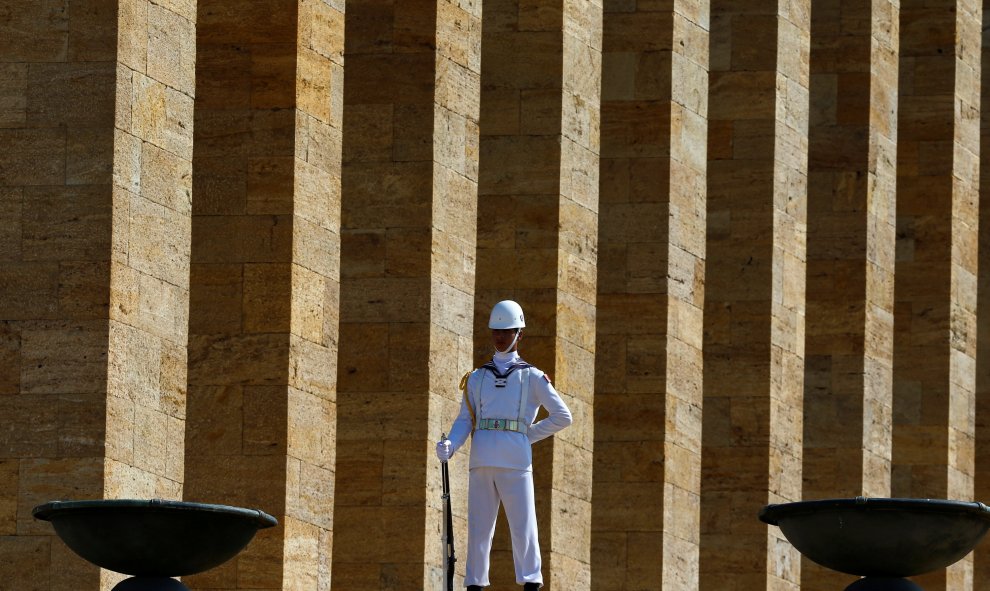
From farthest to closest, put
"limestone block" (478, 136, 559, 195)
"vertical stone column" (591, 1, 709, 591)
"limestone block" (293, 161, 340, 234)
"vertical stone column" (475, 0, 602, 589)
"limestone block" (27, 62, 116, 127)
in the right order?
"vertical stone column" (591, 1, 709, 591), "limestone block" (478, 136, 559, 195), "vertical stone column" (475, 0, 602, 589), "limestone block" (293, 161, 340, 234), "limestone block" (27, 62, 116, 127)

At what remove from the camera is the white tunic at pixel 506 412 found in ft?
84.3

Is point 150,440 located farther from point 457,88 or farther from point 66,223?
point 457,88

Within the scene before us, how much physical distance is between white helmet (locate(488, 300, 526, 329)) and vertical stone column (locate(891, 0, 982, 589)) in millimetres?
21024

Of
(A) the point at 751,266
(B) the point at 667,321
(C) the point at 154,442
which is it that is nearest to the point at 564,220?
(B) the point at 667,321

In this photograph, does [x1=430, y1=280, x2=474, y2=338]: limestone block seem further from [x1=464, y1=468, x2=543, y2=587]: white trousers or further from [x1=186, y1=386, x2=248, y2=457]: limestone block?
[x1=464, y1=468, x2=543, y2=587]: white trousers

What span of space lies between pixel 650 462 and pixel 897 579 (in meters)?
15.4

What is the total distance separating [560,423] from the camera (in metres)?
25.9

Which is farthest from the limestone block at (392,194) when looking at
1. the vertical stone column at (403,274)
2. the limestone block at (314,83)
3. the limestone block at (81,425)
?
the limestone block at (81,425)

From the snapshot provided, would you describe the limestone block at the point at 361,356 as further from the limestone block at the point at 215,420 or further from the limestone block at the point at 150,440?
the limestone block at the point at 150,440

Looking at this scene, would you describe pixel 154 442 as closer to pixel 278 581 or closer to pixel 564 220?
pixel 278 581

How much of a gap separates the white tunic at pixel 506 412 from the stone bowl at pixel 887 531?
3.70 metres

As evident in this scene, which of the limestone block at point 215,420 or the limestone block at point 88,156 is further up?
the limestone block at point 88,156

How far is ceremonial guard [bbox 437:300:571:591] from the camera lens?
84.1 feet

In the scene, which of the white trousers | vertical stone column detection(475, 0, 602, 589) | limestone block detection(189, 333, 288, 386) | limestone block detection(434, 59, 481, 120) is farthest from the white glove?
vertical stone column detection(475, 0, 602, 589)
